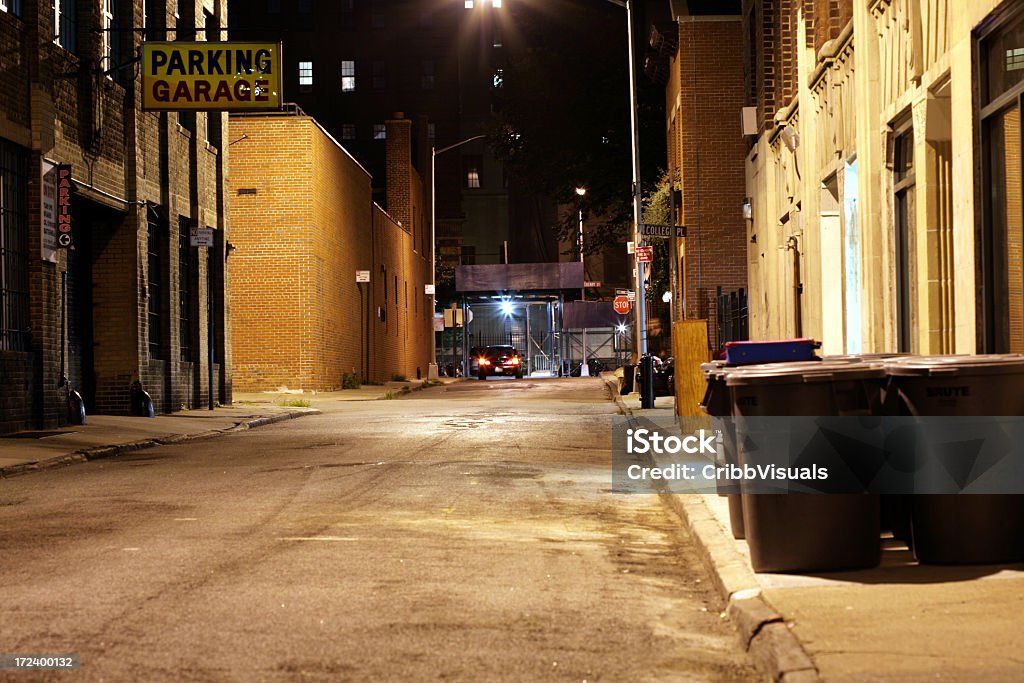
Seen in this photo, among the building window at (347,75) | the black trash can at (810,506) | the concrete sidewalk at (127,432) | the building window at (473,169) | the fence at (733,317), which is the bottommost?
the concrete sidewalk at (127,432)

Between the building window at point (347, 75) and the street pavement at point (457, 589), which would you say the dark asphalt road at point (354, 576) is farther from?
the building window at point (347, 75)

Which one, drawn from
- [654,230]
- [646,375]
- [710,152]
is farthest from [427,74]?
[646,375]

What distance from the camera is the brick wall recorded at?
112 feet

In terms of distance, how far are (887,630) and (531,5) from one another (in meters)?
41.2

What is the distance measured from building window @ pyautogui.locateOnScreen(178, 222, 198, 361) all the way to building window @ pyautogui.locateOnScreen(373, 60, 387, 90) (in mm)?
47253

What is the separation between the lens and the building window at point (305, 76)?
247 feet

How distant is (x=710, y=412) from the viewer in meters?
8.48

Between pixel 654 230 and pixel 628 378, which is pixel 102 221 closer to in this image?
pixel 654 230

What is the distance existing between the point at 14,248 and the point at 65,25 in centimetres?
487

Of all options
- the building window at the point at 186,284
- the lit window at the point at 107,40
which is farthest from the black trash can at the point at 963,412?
the building window at the point at 186,284

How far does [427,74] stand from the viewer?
7675cm

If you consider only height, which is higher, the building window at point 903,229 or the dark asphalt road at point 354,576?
the building window at point 903,229

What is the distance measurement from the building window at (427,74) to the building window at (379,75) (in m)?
2.20

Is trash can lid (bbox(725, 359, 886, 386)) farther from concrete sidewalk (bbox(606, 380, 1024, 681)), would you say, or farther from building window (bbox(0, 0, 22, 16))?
building window (bbox(0, 0, 22, 16))
